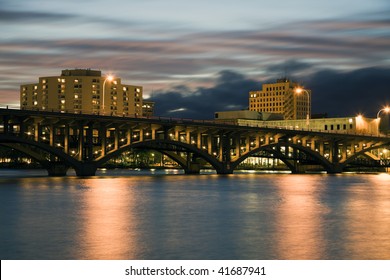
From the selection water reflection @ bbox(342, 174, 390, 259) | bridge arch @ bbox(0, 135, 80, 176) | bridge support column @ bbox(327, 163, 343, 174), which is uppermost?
bridge arch @ bbox(0, 135, 80, 176)

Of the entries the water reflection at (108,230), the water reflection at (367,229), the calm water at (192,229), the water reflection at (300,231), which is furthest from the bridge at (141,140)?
the water reflection at (367,229)

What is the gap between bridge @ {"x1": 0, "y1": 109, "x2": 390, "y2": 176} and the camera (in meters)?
104

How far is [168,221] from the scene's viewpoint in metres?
41.6

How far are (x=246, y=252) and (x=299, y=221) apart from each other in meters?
12.9

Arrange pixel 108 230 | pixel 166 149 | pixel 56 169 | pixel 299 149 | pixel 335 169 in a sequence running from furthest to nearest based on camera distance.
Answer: pixel 335 169 < pixel 299 149 < pixel 166 149 < pixel 56 169 < pixel 108 230

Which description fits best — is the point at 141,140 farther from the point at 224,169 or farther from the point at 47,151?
the point at 224,169

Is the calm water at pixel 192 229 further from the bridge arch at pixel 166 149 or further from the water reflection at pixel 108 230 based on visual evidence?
the bridge arch at pixel 166 149

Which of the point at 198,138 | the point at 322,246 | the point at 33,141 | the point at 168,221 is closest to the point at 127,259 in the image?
the point at 322,246

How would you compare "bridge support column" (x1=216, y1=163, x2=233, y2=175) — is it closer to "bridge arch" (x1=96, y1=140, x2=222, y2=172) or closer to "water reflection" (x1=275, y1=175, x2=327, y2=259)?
"bridge arch" (x1=96, y1=140, x2=222, y2=172)

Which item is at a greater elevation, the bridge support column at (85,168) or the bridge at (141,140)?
the bridge at (141,140)

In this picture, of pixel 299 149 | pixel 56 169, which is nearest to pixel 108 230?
pixel 56 169

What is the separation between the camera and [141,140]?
391ft

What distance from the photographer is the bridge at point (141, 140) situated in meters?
104

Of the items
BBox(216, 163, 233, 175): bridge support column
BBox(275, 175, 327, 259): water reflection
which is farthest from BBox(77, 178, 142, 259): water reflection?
BBox(216, 163, 233, 175): bridge support column
